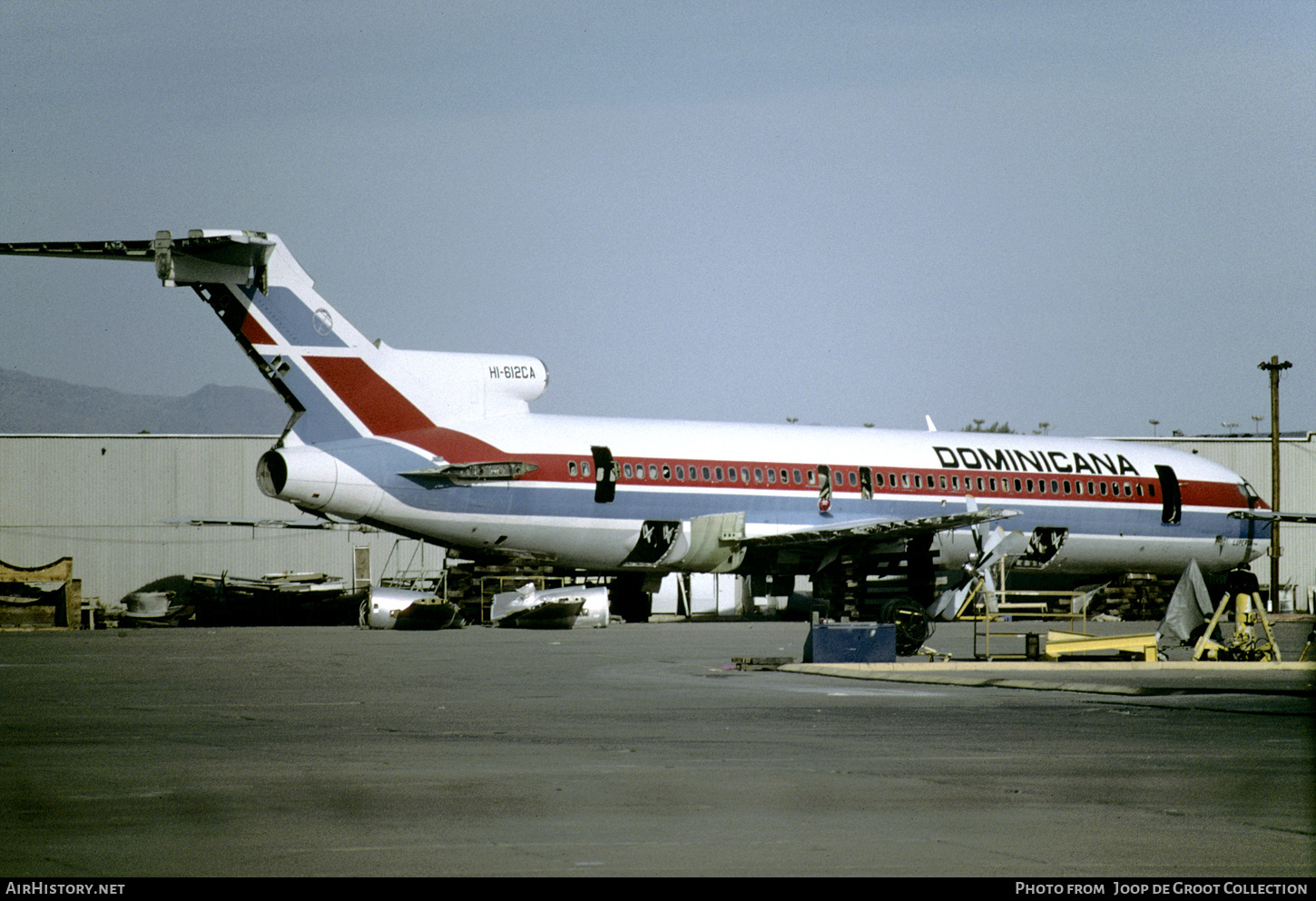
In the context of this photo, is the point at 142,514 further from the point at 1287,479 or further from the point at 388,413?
the point at 1287,479

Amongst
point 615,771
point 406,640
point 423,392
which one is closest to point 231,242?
point 423,392

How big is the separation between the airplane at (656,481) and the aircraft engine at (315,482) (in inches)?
1.5

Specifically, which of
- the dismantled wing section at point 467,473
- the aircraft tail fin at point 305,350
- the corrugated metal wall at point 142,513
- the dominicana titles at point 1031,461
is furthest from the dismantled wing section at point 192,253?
the corrugated metal wall at point 142,513

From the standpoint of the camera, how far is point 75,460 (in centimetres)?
4700

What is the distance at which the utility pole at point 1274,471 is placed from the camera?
45125 millimetres

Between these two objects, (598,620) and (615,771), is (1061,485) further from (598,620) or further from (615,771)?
(615,771)

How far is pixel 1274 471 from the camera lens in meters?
46.6

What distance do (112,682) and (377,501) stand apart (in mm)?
10450

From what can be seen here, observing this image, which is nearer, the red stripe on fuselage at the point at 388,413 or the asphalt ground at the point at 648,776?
the asphalt ground at the point at 648,776

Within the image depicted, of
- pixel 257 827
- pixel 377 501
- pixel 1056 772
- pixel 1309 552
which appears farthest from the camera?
pixel 1309 552

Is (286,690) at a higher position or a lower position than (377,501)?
lower

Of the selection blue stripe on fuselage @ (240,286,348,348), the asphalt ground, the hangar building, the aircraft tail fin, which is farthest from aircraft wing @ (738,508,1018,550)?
the hangar building

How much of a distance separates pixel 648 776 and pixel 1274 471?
41582 millimetres

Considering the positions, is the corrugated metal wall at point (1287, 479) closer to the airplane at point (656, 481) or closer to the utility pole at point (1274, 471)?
the utility pole at point (1274, 471)
